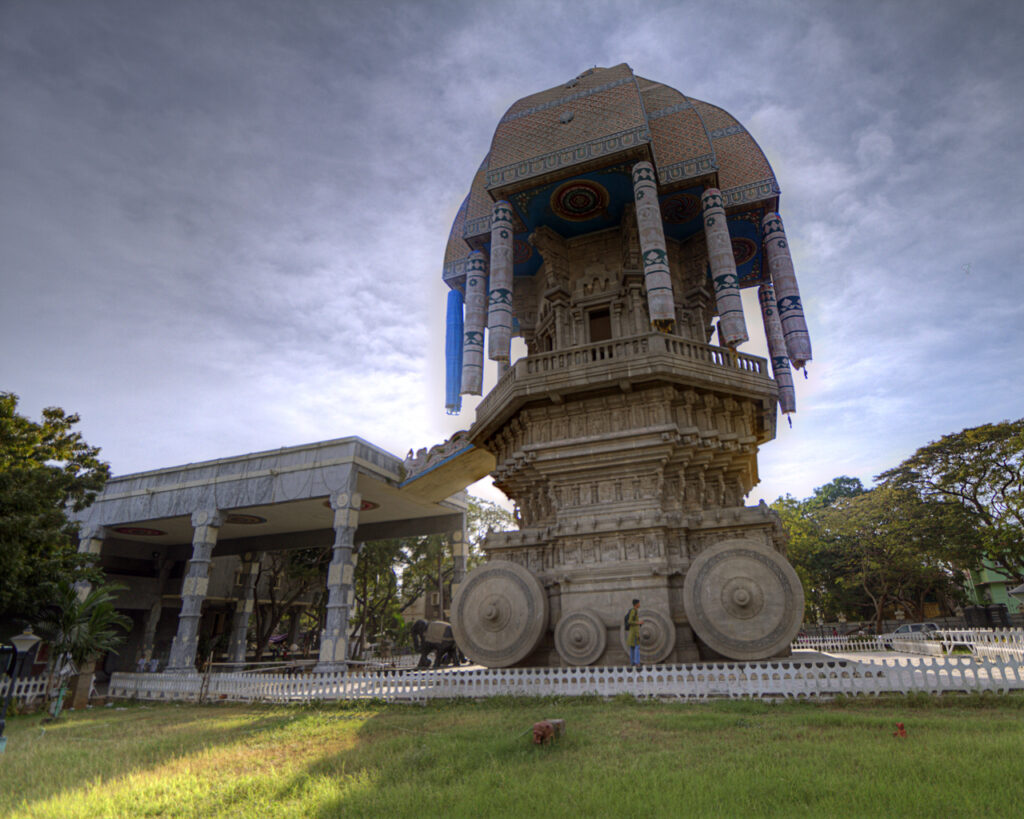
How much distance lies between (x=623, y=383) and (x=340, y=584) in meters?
11.9

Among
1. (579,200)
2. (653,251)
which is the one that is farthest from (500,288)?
(653,251)

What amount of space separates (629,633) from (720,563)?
2.56 m

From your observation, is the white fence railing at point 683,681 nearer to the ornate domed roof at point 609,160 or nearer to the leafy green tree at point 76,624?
the leafy green tree at point 76,624

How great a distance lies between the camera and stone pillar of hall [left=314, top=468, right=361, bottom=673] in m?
18.5

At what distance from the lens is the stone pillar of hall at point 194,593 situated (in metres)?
21.1

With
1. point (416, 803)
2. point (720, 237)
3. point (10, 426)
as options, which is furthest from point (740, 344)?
point (10, 426)

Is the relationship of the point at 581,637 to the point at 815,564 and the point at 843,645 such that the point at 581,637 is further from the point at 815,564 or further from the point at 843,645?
the point at 815,564

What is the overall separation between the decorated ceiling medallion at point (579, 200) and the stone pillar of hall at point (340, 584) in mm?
11739

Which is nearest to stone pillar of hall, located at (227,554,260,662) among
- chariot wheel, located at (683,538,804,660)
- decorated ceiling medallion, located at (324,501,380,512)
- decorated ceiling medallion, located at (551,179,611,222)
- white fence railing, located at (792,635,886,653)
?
decorated ceiling medallion, located at (324,501,380,512)

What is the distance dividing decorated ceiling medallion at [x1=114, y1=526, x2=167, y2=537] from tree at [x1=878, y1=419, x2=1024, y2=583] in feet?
136

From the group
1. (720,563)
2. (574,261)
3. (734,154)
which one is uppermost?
(734,154)

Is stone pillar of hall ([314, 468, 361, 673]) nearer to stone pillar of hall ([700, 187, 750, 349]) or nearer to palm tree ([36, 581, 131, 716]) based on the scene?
palm tree ([36, 581, 131, 716])

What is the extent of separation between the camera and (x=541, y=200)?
1845 centimetres

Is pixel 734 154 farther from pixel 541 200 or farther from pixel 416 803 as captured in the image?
pixel 416 803
